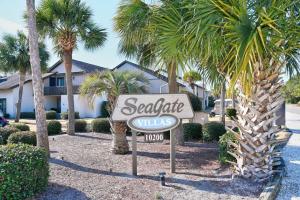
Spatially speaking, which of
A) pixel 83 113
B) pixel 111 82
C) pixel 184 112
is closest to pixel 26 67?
pixel 83 113

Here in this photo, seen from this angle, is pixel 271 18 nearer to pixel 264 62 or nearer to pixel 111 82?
pixel 264 62

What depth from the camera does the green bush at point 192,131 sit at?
45.8 ft

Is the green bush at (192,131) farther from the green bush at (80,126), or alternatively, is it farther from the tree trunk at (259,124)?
the green bush at (80,126)

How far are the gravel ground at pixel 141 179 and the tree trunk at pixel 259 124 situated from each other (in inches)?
15.7

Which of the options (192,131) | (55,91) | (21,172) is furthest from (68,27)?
(55,91)

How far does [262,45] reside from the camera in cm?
532

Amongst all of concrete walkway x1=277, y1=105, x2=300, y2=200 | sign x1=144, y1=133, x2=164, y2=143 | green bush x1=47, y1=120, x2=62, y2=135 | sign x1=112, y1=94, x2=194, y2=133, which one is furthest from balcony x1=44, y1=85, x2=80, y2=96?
sign x1=144, y1=133, x2=164, y2=143

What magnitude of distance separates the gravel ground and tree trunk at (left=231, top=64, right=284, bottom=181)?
40cm

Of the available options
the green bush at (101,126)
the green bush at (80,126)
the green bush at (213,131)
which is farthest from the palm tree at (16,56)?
the green bush at (213,131)

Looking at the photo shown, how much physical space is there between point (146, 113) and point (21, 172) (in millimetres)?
3389

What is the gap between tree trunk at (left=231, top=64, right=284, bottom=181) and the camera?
661cm

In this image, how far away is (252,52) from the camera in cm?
512

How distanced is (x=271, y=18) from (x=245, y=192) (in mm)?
3251

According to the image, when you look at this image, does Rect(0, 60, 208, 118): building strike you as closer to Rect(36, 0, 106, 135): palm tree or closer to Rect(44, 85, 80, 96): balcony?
Rect(44, 85, 80, 96): balcony
